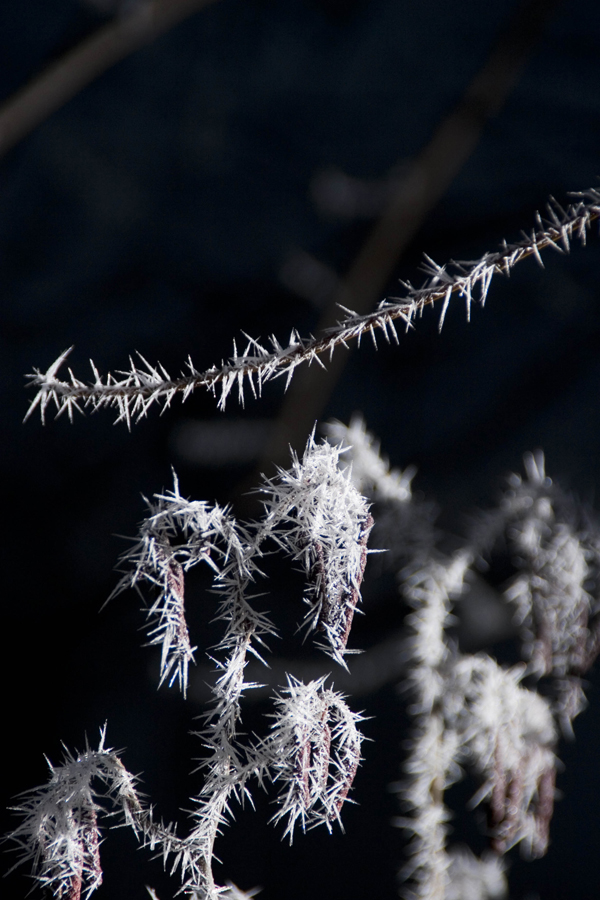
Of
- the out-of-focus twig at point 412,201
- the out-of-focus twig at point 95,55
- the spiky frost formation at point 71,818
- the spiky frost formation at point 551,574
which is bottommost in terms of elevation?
the spiky frost formation at point 71,818

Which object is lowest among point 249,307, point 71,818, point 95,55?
point 71,818

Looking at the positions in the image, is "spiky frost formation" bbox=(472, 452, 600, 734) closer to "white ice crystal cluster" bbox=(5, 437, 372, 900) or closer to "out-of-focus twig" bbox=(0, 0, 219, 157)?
"white ice crystal cluster" bbox=(5, 437, 372, 900)

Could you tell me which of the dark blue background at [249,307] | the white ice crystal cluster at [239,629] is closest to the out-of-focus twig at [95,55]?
the dark blue background at [249,307]

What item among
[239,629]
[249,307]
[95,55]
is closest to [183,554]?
[239,629]

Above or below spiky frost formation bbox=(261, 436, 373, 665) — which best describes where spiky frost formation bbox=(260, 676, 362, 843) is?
below

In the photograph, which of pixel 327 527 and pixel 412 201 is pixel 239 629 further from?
pixel 412 201

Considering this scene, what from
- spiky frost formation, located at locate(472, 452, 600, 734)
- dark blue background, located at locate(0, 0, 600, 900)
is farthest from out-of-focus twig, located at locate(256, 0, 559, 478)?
spiky frost formation, located at locate(472, 452, 600, 734)

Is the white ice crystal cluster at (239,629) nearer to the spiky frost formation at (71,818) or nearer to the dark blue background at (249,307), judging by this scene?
the spiky frost formation at (71,818)
